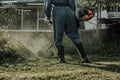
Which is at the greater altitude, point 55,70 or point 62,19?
point 62,19

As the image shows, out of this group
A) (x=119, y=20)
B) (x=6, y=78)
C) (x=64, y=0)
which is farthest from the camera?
(x=119, y=20)

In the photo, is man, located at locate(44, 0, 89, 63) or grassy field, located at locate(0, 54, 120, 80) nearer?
grassy field, located at locate(0, 54, 120, 80)

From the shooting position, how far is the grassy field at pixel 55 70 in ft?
23.9

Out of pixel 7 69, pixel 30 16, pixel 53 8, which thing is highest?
pixel 53 8

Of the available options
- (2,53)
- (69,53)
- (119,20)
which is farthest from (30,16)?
(2,53)

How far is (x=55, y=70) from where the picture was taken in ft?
26.6

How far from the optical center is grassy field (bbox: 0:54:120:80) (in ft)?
23.9

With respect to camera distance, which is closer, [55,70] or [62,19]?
[55,70]

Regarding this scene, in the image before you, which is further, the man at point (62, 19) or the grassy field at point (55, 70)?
the man at point (62, 19)

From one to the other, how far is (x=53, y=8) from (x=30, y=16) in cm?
1127

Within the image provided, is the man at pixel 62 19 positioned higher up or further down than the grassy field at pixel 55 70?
higher up

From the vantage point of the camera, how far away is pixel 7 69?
834 cm

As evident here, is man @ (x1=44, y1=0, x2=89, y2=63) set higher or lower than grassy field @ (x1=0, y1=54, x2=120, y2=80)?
higher

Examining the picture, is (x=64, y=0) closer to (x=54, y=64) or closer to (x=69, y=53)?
(x=54, y=64)
